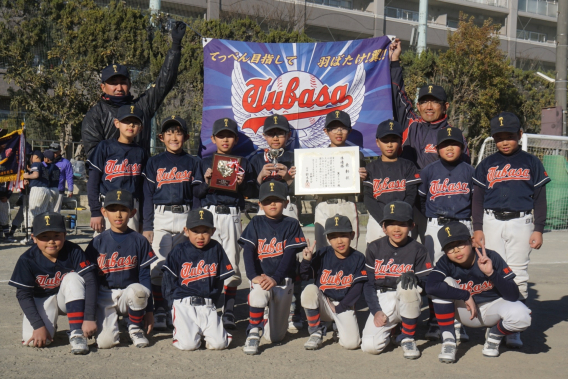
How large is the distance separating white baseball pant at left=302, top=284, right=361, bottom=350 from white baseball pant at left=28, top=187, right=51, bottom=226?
27.7 feet

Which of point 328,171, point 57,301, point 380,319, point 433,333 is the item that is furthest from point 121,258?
point 433,333

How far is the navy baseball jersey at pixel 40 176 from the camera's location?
38.6 feet

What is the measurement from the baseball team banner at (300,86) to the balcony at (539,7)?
39792 millimetres

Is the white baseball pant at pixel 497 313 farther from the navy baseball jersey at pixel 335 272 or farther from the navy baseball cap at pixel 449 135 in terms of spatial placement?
the navy baseball cap at pixel 449 135

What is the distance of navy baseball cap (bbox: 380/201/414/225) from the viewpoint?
5.11 m

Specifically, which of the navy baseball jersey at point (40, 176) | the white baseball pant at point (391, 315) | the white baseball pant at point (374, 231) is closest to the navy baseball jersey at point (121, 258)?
the white baseball pant at point (391, 315)

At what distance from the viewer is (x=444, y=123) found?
247 inches

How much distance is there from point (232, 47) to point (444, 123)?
3087 mm

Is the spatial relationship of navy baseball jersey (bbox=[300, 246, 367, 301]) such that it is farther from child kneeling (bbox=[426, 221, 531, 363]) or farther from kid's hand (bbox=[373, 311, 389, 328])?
child kneeling (bbox=[426, 221, 531, 363])

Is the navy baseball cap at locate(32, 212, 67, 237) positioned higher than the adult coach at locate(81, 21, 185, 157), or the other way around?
the adult coach at locate(81, 21, 185, 157)

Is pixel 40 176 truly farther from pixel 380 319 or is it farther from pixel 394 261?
pixel 380 319

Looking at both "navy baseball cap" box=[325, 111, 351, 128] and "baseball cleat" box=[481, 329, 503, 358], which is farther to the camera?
"navy baseball cap" box=[325, 111, 351, 128]

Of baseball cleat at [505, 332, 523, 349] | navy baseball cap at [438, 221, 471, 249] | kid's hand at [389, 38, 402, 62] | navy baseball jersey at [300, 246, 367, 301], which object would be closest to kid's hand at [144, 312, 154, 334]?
navy baseball jersey at [300, 246, 367, 301]

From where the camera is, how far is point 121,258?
5.25m
